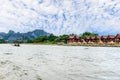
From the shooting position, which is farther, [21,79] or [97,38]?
[97,38]

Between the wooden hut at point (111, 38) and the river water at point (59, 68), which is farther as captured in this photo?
the wooden hut at point (111, 38)

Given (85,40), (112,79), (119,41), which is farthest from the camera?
(85,40)

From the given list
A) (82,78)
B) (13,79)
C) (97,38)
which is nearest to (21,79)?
(13,79)

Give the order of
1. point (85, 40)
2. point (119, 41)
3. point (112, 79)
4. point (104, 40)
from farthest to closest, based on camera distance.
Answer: point (85, 40), point (104, 40), point (119, 41), point (112, 79)

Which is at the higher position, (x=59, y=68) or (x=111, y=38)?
(x=111, y=38)

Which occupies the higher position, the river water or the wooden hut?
the wooden hut

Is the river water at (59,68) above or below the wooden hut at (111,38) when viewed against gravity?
below

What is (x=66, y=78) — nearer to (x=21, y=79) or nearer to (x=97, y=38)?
(x=21, y=79)

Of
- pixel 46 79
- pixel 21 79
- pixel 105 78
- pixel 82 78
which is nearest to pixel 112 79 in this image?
pixel 105 78

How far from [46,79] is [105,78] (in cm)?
507

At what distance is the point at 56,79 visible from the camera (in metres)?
20.5

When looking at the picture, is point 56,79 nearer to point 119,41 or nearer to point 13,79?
point 13,79

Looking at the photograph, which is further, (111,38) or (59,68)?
(111,38)

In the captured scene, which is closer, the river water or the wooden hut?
the river water
